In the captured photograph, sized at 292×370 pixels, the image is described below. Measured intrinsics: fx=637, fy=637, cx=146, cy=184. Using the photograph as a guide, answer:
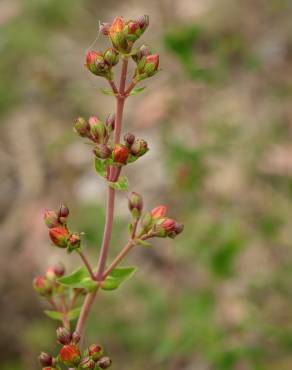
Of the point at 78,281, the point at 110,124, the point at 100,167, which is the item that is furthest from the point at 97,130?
the point at 78,281

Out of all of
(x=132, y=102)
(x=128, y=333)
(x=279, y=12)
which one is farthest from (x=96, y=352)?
(x=279, y=12)

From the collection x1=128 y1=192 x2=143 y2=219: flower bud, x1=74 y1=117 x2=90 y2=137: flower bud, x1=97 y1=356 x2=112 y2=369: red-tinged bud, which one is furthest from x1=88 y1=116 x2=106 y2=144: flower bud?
x1=97 y1=356 x2=112 y2=369: red-tinged bud

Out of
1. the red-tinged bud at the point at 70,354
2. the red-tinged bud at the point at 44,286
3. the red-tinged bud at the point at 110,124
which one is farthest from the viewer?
the red-tinged bud at the point at 44,286

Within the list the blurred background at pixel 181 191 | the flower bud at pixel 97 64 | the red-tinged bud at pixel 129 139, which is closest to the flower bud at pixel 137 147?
the red-tinged bud at pixel 129 139

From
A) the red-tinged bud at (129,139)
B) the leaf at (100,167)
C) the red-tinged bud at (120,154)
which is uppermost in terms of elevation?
the red-tinged bud at (129,139)

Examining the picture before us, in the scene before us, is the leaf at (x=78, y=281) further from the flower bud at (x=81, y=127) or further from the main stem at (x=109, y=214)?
the flower bud at (x=81, y=127)

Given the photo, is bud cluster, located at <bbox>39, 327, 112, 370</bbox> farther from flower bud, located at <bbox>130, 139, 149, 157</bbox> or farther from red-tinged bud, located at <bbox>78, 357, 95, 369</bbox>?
flower bud, located at <bbox>130, 139, 149, 157</bbox>

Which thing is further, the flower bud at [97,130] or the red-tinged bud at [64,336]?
the flower bud at [97,130]
